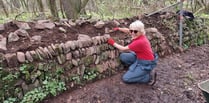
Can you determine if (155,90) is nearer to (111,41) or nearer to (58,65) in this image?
(111,41)

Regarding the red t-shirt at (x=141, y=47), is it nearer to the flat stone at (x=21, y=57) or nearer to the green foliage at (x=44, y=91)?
the green foliage at (x=44, y=91)

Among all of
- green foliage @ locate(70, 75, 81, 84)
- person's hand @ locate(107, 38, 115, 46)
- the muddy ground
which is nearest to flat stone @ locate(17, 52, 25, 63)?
the muddy ground

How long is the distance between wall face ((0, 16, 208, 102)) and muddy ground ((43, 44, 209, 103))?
175mm

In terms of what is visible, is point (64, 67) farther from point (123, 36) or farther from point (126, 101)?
point (123, 36)

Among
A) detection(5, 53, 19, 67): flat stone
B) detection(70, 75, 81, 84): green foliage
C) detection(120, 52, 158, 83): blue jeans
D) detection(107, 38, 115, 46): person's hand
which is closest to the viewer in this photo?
detection(5, 53, 19, 67): flat stone

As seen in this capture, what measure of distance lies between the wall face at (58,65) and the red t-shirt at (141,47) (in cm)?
53

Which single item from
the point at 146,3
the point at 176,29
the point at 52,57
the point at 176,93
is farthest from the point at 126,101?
the point at 146,3

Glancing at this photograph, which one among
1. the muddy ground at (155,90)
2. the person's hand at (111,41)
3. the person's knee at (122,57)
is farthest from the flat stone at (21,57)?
the person's knee at (122,57)

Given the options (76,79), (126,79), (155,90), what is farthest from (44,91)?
(155,90)

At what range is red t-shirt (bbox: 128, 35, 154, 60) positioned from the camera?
368 centimetres

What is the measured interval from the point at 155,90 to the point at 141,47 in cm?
75

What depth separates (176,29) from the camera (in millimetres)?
5840

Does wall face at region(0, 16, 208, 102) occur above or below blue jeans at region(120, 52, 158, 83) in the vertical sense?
above

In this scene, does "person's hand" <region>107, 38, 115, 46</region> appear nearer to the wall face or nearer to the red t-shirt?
the wall face
